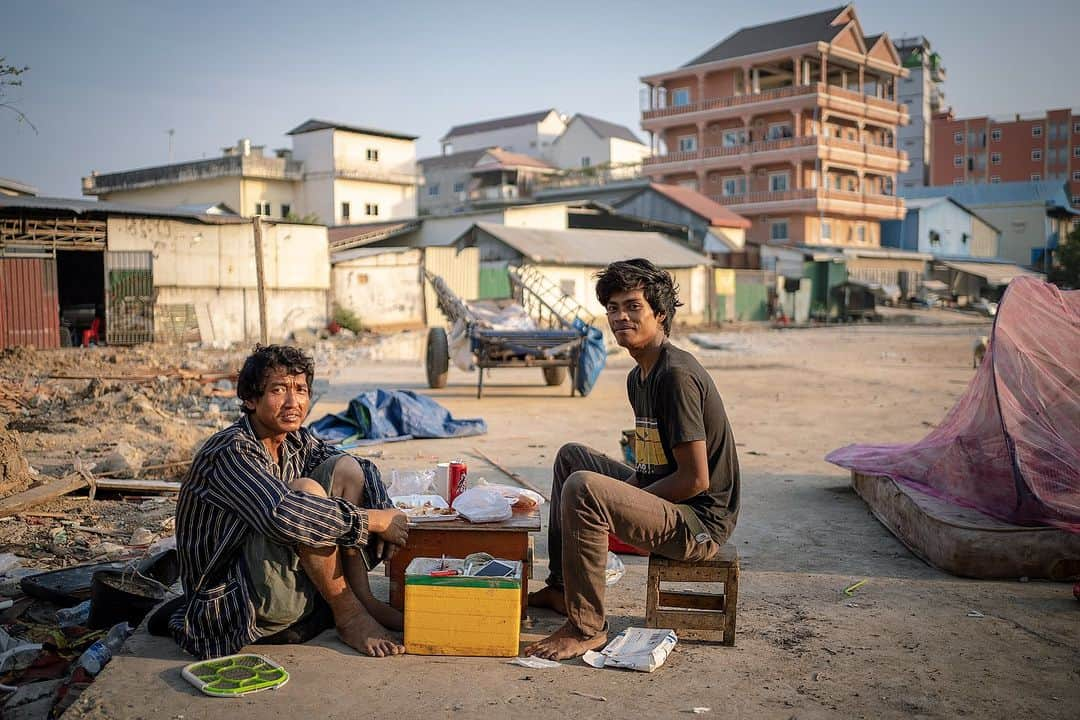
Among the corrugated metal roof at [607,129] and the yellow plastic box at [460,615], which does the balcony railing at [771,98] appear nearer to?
the corrugated metal roof at [607,129]

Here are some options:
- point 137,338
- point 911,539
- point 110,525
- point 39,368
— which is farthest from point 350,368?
point 911,539

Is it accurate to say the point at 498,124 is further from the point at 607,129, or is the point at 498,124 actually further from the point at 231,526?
the point at 231,526

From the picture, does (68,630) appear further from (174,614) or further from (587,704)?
(587,704)

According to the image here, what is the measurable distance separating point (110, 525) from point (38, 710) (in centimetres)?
271

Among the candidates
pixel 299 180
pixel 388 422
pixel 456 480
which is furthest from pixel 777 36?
pixel 456 480

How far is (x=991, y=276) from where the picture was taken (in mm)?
45375

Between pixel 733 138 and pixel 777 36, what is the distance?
5760mm

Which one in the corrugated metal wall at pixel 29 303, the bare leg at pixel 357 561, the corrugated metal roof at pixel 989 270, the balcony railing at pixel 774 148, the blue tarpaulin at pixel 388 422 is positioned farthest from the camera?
the corrugated metal roof at pixel 989 270

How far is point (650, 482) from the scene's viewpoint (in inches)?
155

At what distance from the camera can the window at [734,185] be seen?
48.5m

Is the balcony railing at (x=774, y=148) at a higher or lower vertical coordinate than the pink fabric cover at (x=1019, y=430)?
higher

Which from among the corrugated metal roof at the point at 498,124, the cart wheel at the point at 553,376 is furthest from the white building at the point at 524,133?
the cart wheel at the point at 553,376

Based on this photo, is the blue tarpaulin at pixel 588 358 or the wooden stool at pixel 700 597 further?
the blue tarpaulin at pixel 588 358

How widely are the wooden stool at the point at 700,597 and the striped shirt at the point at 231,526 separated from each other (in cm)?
126
